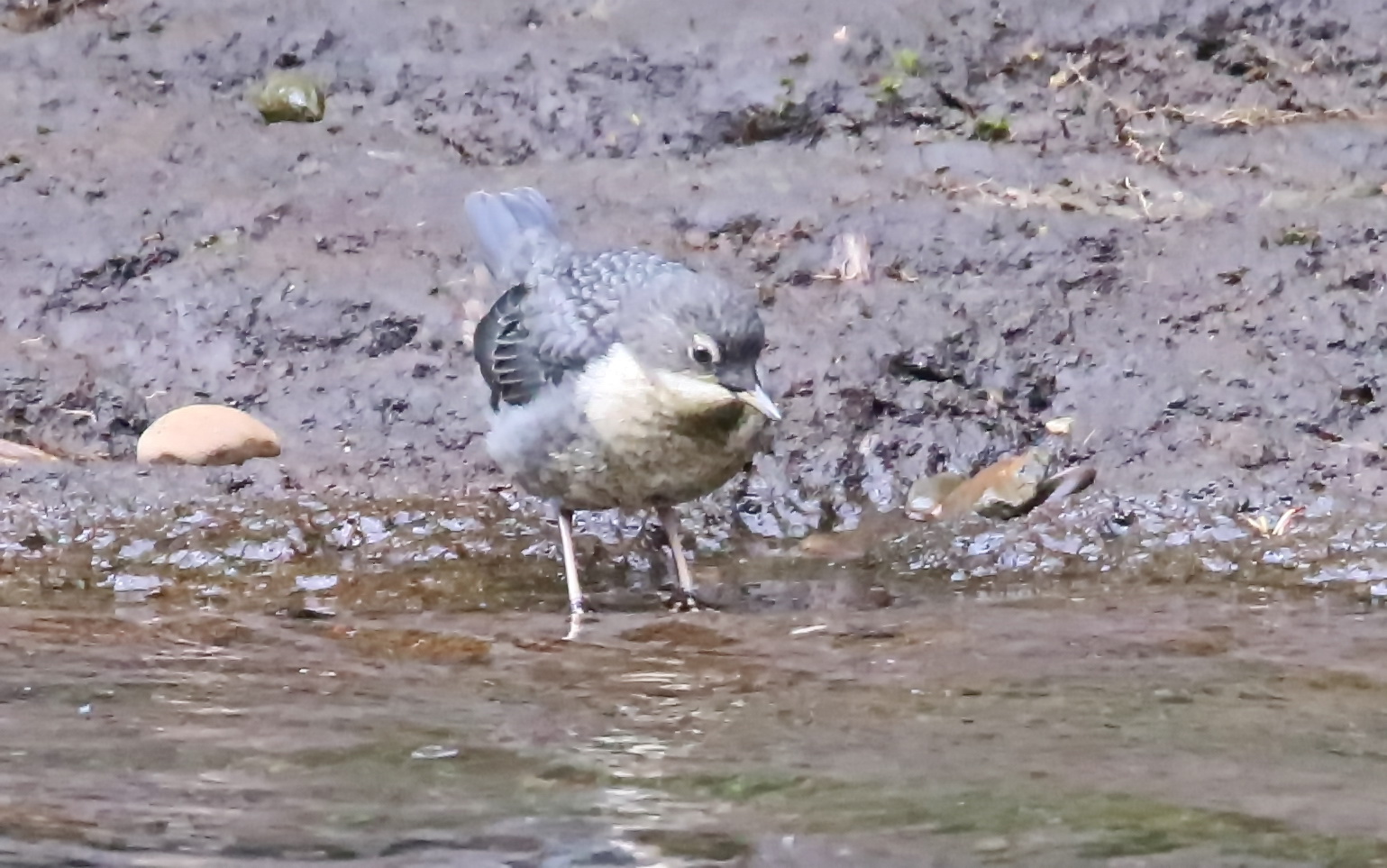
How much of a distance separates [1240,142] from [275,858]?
19.5 feet

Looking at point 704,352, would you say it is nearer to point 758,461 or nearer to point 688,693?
point 758,461

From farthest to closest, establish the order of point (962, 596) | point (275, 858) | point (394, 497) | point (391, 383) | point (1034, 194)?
point (1034, 194) < point (391, 383) < point (394, 497) < point (962, 596) < point (275, 858)

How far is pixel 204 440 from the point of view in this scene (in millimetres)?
5020

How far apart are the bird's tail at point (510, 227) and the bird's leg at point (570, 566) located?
2.95 ft

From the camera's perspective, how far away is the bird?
13.4ft

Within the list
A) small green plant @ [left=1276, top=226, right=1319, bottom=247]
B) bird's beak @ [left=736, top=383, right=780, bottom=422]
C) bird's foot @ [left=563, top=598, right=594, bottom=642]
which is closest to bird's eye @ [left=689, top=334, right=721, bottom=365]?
bird's beak @ [left=736, top=383, right=780, bottom=422]

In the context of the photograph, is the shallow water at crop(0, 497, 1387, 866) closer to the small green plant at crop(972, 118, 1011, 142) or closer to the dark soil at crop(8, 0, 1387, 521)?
the dark soil at crop(8, 0, 1387, 521)

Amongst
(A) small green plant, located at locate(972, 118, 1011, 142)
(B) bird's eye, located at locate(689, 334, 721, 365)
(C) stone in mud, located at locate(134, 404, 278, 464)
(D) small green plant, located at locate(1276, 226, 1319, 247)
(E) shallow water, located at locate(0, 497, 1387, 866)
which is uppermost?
(A) small green plant, located at locate(972, 118, 1011, 142)

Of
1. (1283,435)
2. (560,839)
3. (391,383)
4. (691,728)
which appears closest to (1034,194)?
(1283,435)

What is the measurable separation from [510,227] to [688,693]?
2.54m

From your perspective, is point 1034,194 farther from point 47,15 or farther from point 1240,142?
point 47,15

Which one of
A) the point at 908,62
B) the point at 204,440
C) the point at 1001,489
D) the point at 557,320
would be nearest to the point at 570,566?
the point at 557,320

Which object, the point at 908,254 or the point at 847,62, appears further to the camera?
the point at 847,62

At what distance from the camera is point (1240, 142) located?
698 cm
